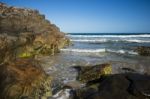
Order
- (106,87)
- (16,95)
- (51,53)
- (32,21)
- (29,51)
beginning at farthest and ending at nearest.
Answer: (32,21) < (51,53) < (29,51) < (106,87) < (16,95)

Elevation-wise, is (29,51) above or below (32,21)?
below

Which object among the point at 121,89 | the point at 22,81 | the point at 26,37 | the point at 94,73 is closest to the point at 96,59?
the point at 26,37

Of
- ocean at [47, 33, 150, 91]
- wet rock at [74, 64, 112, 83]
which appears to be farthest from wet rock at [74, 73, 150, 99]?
ocean at [47, 33, 150, 91]

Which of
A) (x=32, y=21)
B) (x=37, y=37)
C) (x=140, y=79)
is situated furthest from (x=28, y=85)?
(x=32, y=21)

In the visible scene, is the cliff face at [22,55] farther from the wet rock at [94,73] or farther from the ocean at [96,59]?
the wet rock at [94,73]

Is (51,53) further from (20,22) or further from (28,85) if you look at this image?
(28,85)

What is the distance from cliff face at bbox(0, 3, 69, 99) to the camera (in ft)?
21.1

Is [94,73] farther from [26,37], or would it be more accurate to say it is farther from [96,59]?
[26,37]

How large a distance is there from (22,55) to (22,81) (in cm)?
856

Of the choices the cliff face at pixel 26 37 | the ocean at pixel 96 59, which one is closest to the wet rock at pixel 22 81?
the ocean at pixel 96 59

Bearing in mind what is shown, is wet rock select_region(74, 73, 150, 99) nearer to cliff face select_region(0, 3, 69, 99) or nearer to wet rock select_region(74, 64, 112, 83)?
cliff face select_region(0, 3, 69, 99)

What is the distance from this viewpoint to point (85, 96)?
6508 mm

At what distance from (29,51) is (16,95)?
982cm

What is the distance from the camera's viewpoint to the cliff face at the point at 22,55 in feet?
21.1
